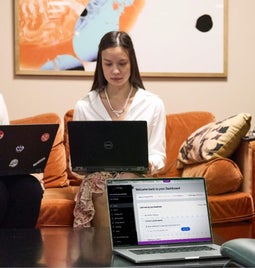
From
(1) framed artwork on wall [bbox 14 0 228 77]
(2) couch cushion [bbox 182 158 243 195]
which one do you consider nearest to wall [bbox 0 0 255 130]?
(1) framed artwork on wall [bbox 14 0 228 77]

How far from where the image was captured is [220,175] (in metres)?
2.50

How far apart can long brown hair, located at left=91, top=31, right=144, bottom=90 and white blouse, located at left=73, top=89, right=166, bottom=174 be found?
2.4 inches

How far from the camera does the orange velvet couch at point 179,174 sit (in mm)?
2375

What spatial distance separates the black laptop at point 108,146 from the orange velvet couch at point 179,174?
13.0 inches

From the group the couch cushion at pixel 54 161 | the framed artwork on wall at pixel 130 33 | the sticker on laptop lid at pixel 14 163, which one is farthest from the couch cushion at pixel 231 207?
the framed artwork on wall at pixel 130 33

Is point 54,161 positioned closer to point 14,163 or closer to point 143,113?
point 143,113

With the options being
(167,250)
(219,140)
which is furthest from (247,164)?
(167,250)

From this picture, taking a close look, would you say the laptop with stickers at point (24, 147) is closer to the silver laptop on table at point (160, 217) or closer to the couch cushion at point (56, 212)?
the couch cushion at point (56, 212)

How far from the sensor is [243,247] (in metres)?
1.23

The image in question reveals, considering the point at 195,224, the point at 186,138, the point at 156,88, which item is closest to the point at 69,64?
the point at 156,88

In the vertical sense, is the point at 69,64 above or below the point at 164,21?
below

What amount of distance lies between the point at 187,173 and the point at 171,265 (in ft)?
4.58

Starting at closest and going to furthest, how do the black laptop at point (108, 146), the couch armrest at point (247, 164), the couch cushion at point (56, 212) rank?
the black laptop at point (108, 146) → the couch cushion at point (56, 212) → the couch armrest at point (247, 164)

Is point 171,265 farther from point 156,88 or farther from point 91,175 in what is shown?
point 156,88
